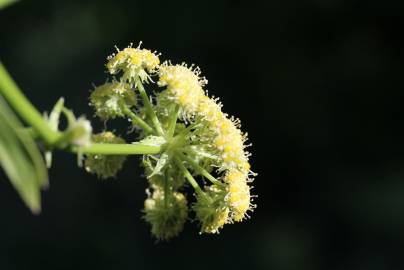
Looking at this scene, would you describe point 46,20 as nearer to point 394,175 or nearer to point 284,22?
point 284,22

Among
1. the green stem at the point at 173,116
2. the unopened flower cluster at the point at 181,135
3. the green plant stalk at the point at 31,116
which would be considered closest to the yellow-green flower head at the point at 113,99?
the unopened flower cluster at the point at 181,135

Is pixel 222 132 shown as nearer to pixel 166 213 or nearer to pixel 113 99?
pixel 113 99

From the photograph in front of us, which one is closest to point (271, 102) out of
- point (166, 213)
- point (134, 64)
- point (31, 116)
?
point (166, 213)

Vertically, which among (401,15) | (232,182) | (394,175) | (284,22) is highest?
(284,22)

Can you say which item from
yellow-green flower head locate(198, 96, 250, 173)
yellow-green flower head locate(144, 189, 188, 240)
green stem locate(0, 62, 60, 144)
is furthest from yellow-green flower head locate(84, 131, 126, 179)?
green stem locate(0, 62, 60, 144)

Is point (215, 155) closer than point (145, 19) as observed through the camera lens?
Yes

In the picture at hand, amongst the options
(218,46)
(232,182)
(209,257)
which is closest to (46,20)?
(218,46)
